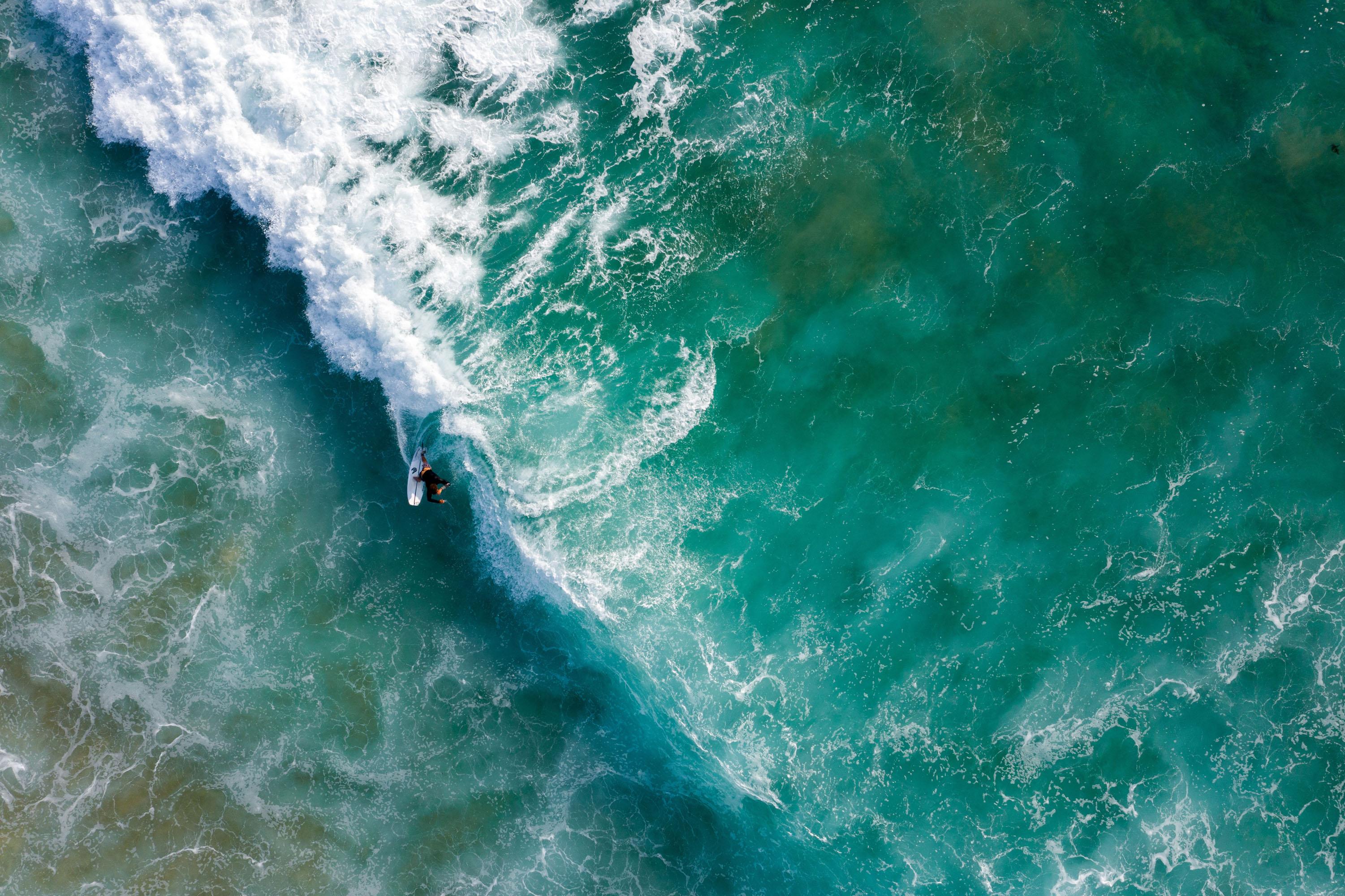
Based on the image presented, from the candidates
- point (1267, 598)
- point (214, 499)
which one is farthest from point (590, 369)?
point (1267, 598)

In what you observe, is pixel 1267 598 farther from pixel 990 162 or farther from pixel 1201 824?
pixel 990 162

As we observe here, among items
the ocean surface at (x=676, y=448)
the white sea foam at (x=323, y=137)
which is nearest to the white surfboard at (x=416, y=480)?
the ocean surface at (x=676, y=448)

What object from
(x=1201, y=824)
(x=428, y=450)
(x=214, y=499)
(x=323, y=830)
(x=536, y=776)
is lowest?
(x=323, y=830)

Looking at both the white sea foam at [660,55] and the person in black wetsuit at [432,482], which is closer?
the person in black wetsuit at [432,482]

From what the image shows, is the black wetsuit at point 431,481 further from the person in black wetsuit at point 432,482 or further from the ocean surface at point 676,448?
the ocean surface at point 676,448

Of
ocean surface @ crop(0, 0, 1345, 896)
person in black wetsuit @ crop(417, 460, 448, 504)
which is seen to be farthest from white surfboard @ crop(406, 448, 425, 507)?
ocean surface @ crop(0, 0, 1345, 896)

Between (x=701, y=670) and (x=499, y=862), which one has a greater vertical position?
(x=701, y=670)
